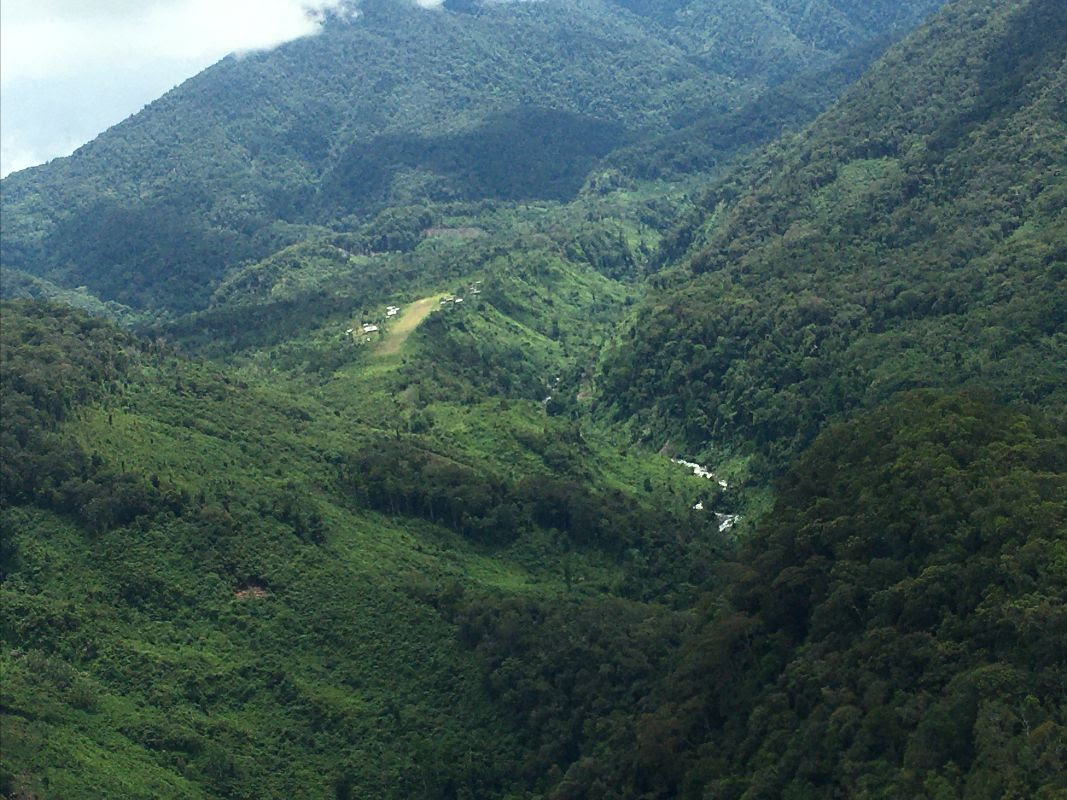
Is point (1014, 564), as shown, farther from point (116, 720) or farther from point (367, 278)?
point (367, 278)

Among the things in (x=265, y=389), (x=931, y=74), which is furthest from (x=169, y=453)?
(x=931, y=74)

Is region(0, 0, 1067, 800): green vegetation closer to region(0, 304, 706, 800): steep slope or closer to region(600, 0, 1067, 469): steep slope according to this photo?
region(0, 304, 706, 800): steep slope

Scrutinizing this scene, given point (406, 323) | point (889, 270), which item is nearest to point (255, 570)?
point (406, 323)

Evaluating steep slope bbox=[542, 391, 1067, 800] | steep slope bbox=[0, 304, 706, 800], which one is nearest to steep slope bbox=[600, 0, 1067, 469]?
steep slope bbox=[0, 304, 706, 800]

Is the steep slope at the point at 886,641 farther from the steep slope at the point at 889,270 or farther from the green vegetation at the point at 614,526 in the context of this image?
the steep slope at the point at 889,270

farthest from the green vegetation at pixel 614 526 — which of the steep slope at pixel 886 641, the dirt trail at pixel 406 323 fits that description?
the dirt trail at pixel 406 323

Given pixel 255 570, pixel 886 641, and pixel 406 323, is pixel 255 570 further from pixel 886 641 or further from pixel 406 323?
pixel 406 323

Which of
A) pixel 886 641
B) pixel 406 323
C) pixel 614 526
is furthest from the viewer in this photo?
pixel 406 323
